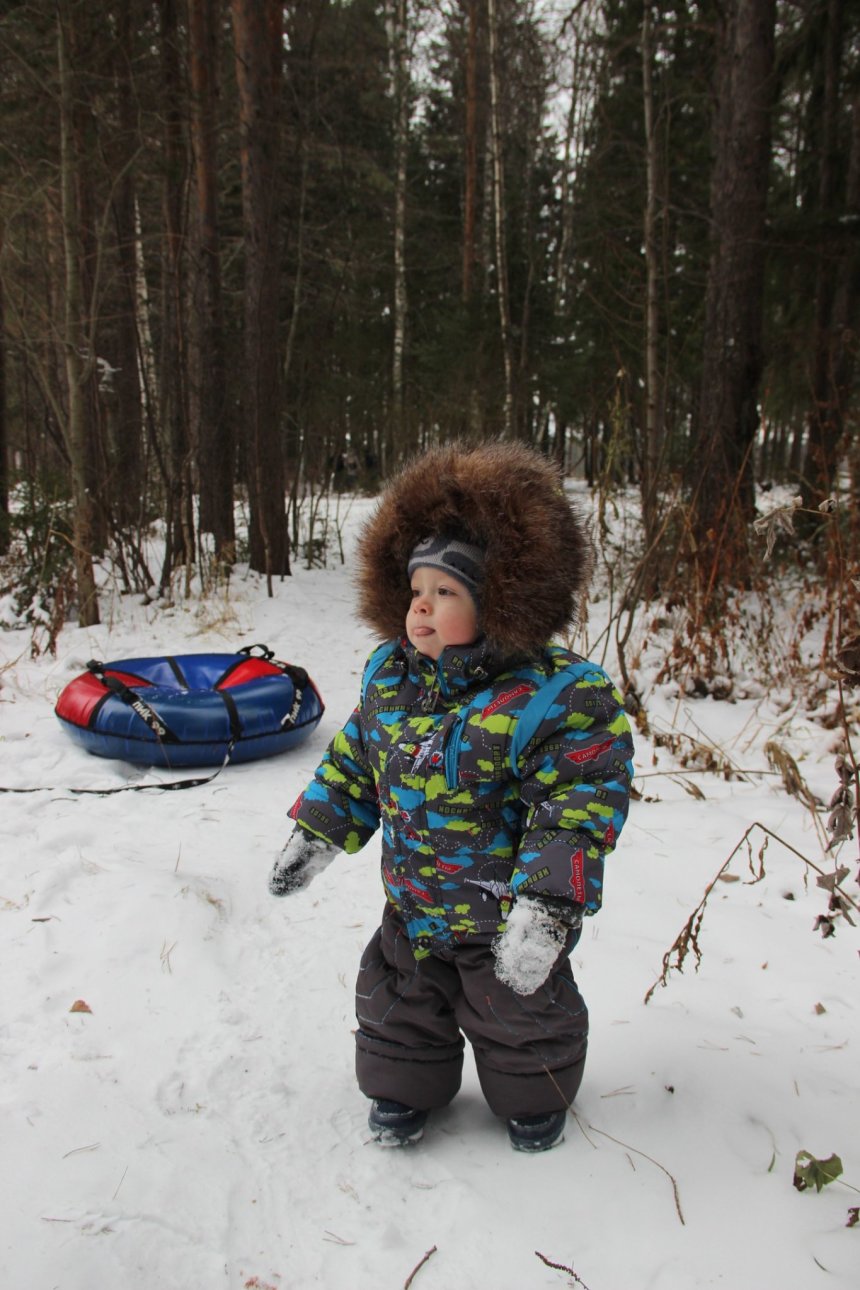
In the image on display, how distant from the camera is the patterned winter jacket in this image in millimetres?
1503

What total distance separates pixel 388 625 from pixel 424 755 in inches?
13.4

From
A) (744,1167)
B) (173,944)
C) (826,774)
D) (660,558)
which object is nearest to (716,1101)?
(744,1167)

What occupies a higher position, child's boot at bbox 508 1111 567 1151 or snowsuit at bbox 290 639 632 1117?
snowsuit at bbox 290 639 632 1117

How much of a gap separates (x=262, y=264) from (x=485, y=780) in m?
8.05

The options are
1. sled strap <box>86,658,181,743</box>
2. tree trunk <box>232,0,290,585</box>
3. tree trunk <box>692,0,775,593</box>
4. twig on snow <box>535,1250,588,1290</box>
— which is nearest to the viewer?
twig on snow <box>535,1250,588,1290</box>

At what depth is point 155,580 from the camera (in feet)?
26.8

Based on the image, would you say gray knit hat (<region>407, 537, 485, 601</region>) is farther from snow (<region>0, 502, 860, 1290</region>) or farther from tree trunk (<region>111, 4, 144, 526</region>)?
tree trunk (<region>111, 4, 144, 526</region>)

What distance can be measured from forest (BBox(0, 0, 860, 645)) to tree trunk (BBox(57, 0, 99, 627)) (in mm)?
28

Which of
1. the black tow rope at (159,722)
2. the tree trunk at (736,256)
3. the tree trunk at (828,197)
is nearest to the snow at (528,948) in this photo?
the black tow rope at (159,722)

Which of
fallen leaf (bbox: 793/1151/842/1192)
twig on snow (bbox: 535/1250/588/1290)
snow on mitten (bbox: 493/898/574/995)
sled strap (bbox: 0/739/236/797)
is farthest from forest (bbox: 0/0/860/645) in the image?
sled strap (bbox: 0/739/236/797)

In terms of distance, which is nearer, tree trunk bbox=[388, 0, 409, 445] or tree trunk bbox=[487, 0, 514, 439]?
tree trunk bbox=[487, 0, 514, 439]

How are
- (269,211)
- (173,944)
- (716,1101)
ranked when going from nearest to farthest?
(716,1101) < (173,944) < (269,211)

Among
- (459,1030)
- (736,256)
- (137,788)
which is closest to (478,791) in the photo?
(459,1030)

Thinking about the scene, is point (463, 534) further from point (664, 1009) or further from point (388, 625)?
point (664, 1009)
